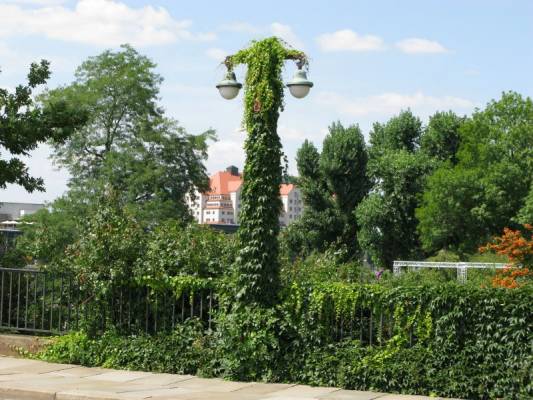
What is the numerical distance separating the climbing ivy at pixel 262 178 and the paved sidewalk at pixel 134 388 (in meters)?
1.48

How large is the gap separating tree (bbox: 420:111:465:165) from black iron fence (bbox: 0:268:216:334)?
52.4 metres

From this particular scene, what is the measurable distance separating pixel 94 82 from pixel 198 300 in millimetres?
45914

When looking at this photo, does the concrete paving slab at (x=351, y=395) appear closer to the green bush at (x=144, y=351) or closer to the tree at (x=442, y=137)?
the green bush at (x=144, y=351)

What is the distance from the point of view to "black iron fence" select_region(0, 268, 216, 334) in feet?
45.5

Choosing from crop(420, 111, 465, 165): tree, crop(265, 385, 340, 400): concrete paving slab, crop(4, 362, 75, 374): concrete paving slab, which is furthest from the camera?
crop(420, 111, 465, 165): tree

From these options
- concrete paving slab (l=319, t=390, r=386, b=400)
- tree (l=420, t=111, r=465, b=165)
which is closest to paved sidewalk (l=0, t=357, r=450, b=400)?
concrete paving slab (l=319, t=390, r=386, b=400)

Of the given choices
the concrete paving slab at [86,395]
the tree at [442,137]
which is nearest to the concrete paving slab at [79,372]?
the concrete paving slab at [86,395]

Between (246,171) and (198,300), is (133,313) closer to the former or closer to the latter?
(198,300)

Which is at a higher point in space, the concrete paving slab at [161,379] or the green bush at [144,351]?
the green bush at [144,351]

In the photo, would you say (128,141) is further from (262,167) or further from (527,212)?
(262,167)

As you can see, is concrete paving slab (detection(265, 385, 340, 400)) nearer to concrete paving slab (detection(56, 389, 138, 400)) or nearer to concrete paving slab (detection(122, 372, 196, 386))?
concrete paving slab (detection(122, 372, 196, 386))

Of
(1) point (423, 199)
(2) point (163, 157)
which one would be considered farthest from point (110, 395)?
(1) point (423, 199)

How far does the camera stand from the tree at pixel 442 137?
64.9 m

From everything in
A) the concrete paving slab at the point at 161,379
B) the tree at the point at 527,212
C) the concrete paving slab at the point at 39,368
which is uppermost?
the tree at the point at 527,212
